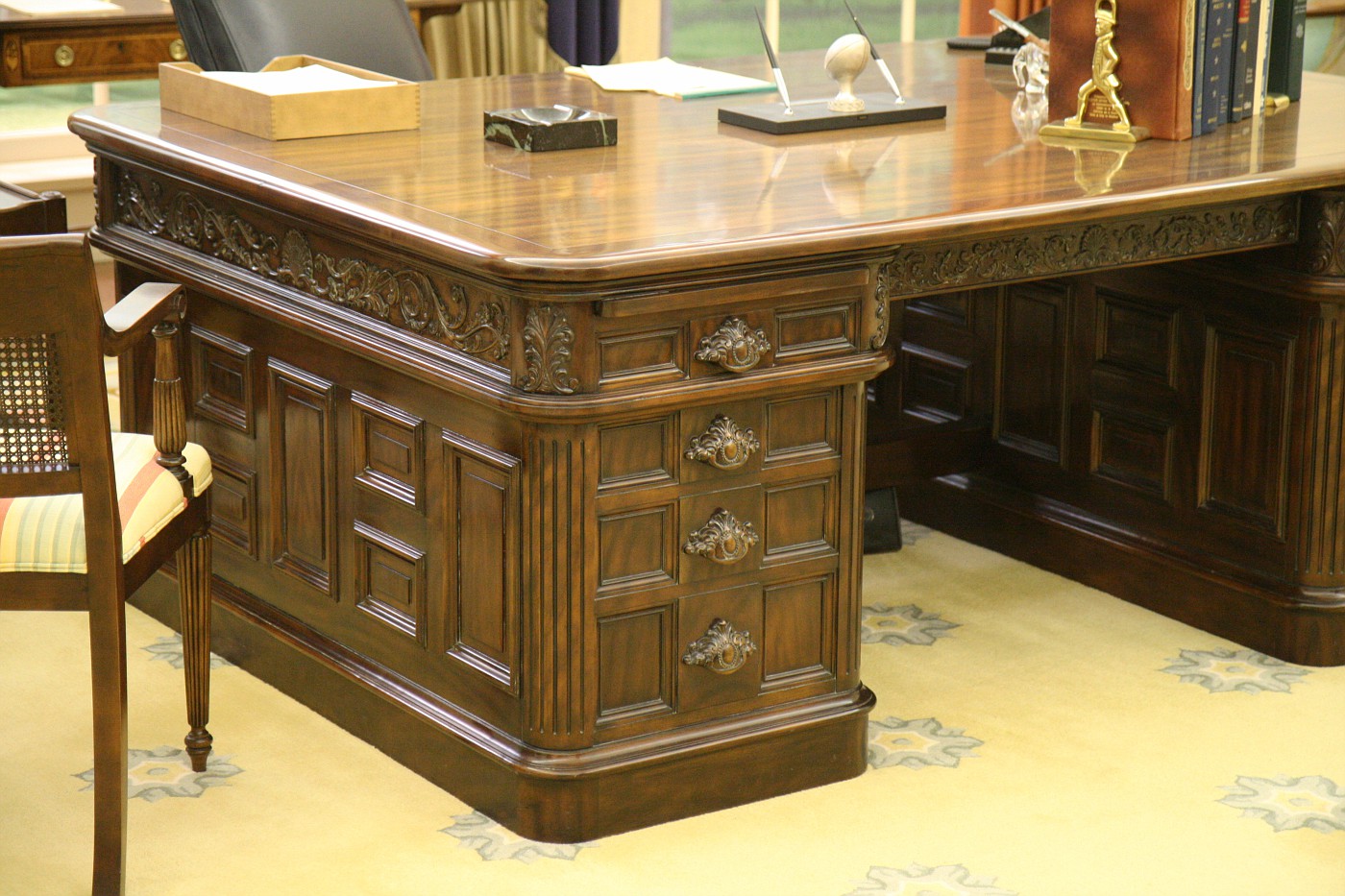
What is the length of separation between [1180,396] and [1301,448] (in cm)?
27

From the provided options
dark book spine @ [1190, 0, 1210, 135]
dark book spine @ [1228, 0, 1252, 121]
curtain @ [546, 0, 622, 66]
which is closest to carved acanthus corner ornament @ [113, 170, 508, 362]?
dark book spine @ [1190, 0, 1210, 135]

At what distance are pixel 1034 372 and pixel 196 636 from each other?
1.69m

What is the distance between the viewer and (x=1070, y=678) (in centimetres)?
302

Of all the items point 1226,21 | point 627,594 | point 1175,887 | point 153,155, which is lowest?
point 1175,887

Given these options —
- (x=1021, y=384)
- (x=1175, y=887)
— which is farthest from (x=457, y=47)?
(x=1175, y=887)

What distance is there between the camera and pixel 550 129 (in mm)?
2891

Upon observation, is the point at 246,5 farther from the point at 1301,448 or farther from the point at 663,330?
the point at 1301,448

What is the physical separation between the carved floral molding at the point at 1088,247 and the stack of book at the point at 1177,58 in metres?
0.23

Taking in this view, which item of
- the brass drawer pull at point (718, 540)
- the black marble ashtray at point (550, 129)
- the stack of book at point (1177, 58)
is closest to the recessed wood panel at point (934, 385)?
the stack of book at point (1177, 58)

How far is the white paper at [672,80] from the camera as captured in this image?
3.51m

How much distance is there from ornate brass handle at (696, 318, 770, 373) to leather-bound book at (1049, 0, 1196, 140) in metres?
0.98

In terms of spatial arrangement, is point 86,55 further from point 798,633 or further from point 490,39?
point 798,633

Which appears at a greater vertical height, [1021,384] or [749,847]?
[1021,384]

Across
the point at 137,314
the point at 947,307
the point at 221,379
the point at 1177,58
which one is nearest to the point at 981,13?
the point at 947,307
